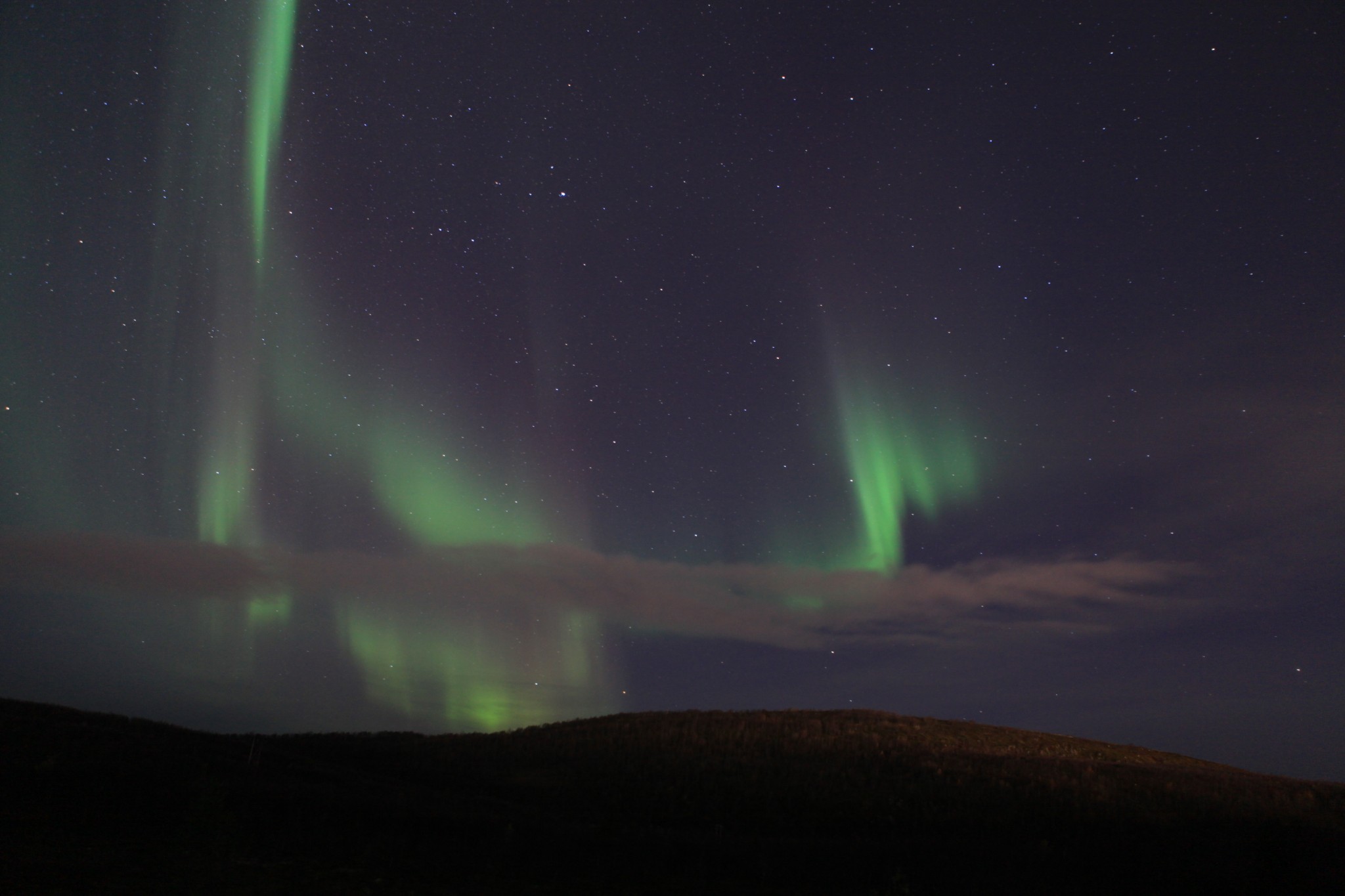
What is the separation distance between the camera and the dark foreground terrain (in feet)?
34.6

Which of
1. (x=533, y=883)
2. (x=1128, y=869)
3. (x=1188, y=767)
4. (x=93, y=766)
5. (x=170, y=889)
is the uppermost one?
(x=93, y=766)

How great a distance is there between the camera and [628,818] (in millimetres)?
19641

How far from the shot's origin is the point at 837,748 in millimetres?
28938

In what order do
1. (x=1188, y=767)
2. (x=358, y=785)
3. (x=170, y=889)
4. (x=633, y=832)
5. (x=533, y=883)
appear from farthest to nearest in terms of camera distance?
(x=1188, y=767)
(x=358, y=785)
(x=633, y=832)
(x=533, y=883)
(x=170, y=889)

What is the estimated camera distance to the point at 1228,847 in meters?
14.4

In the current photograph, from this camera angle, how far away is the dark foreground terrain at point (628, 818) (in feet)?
34.6

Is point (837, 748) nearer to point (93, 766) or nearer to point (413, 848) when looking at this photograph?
point (413, 848)

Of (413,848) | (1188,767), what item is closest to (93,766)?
(413,848)

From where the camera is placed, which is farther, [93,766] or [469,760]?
[469,760]

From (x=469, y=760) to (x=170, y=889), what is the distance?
67.4 ft

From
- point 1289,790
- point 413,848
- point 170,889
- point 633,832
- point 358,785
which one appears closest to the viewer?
point 170,889

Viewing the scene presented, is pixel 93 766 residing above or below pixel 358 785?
above

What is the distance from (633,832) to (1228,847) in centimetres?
1110

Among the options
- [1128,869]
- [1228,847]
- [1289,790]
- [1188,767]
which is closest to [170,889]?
[1128,869]
